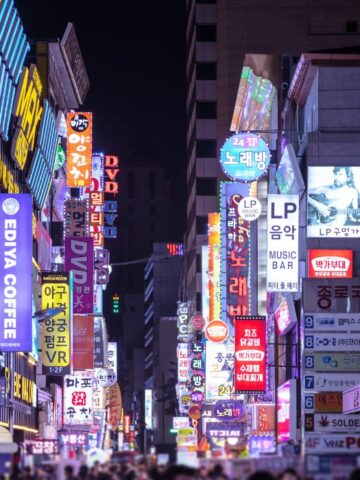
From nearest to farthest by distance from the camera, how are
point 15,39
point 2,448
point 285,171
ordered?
1. point 2,448
2. point 15,39
3. point 285,171

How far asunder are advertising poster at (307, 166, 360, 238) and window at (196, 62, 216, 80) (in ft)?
206

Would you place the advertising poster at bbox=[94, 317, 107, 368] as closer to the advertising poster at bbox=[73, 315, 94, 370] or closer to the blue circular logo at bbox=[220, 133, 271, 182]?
the advertising poster at bbox=[73, 315, 94, 370]

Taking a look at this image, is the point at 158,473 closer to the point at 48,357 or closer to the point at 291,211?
the point at 291,211

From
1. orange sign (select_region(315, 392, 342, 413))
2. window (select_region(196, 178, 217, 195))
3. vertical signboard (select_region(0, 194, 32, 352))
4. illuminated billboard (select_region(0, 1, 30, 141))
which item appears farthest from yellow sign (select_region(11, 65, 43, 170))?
window (select_region(196, 178, 217, 195))

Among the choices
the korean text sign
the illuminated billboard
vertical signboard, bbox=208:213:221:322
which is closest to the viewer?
the illuminated billboard

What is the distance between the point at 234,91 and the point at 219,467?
8745cm

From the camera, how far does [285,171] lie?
5200 cm

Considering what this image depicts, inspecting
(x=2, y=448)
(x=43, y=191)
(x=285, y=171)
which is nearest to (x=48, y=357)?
(x=43, y=191)

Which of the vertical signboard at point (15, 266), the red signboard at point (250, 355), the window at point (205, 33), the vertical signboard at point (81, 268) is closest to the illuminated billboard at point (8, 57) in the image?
the vertical signboard at point (15, 266)

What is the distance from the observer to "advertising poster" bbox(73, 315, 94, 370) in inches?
2472

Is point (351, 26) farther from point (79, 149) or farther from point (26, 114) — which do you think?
point (26, 114)

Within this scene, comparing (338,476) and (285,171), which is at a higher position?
(285,171)

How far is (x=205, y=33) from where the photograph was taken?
10762 cm

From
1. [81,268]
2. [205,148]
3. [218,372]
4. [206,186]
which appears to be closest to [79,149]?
[81,268]
